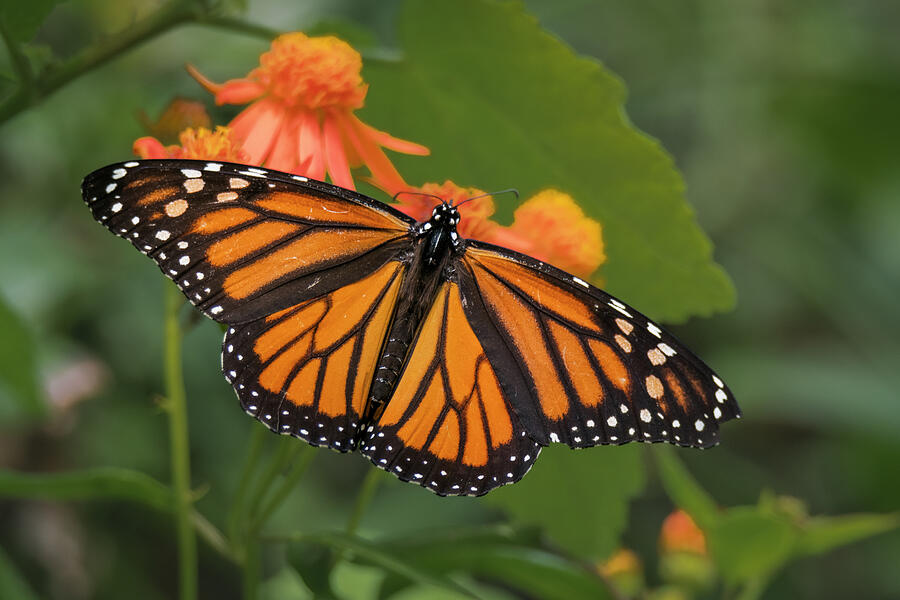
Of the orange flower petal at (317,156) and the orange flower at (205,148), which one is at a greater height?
the orange flower petal at (317,156)

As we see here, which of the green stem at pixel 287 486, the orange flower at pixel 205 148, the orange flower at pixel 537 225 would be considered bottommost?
the green stem at pixel 287 486

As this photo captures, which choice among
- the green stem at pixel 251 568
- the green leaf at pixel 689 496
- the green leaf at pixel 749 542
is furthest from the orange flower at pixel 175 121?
the green leaf at pixel 749 542

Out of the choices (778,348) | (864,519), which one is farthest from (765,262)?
(864,519)

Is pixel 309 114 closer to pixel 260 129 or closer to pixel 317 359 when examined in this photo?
pixel 260 129

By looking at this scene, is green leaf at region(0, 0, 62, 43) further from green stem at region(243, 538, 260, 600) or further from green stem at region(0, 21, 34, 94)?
green stem at region(243, 538, 260, 600)

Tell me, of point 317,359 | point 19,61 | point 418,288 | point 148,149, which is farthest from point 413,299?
point 19,61

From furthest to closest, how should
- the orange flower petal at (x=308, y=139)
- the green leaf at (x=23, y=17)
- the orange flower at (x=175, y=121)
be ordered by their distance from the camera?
the orange flower at (x=175, y=121) → the orange flower petal at (x=308, y=139) → the green leaf at (x=23, y=17)

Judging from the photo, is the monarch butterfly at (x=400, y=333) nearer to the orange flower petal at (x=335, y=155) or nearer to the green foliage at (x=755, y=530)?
the orange flower petal at (x=335, y=155)
